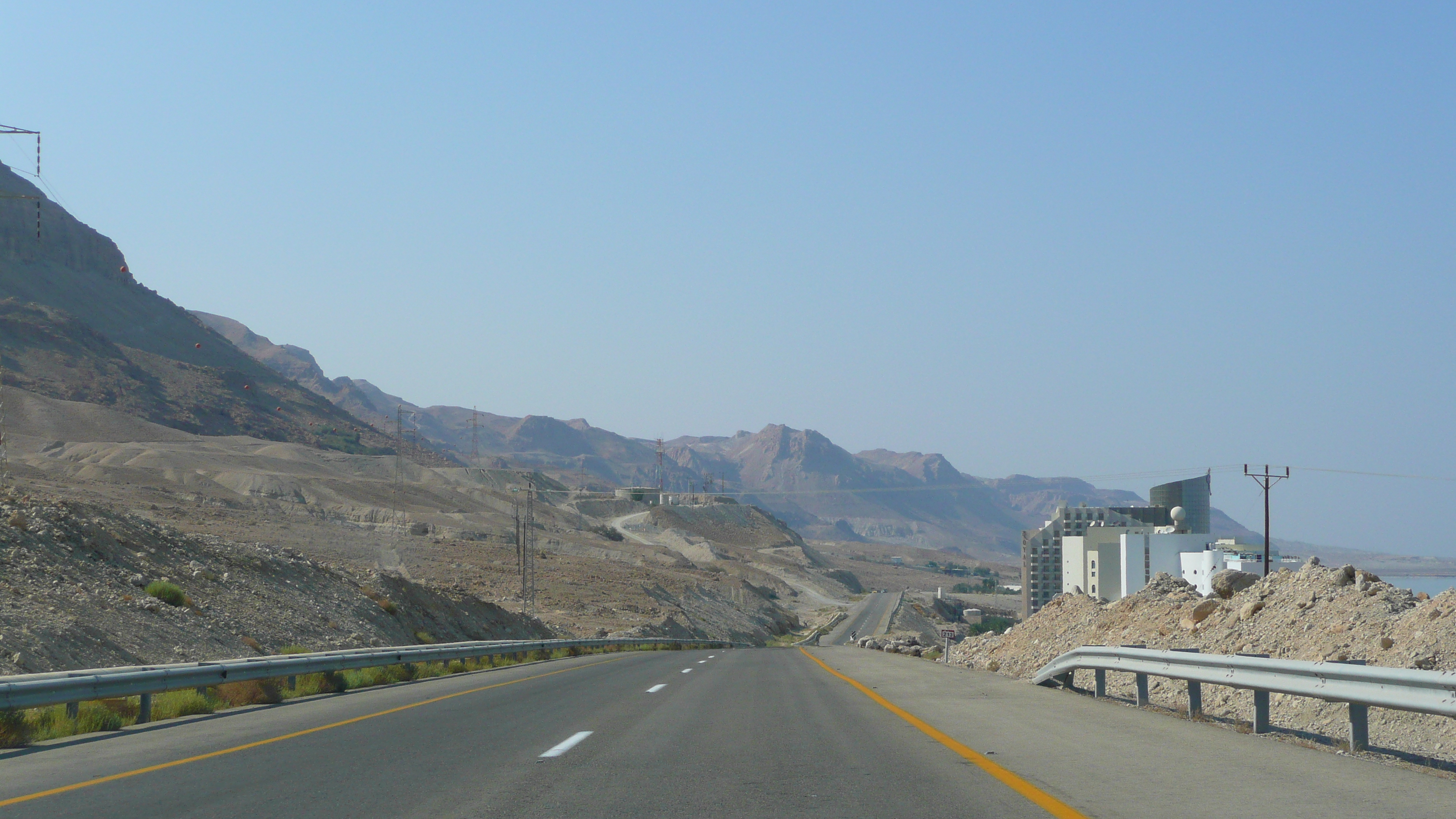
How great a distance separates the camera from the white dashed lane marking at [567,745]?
9.80 meters

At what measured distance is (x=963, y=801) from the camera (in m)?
7.21

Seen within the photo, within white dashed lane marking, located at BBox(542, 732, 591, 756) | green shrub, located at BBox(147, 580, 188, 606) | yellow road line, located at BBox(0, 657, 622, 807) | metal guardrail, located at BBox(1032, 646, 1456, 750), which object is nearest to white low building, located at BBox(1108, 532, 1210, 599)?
green shrub, located at BBox(147, 580, 188, 606)

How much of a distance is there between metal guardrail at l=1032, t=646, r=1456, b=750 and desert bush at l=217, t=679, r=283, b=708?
12.4m

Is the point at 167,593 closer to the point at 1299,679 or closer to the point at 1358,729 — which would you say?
the point at 1299,679

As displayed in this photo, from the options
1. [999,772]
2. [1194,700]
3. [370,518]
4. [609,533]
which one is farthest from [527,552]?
[999,772]

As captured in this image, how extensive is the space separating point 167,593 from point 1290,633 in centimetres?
2594

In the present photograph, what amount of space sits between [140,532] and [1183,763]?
104 ft

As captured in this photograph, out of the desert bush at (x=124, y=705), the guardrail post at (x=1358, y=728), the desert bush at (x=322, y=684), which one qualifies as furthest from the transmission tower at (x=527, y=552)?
the guardrail post at (x=1358, y=728)

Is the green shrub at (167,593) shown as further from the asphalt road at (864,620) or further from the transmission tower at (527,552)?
the asphalt road at (864,620)

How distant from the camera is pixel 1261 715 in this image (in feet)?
35.4

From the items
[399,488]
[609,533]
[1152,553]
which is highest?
[399,488]

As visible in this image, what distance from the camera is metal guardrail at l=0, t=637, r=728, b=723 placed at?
38.3 feet

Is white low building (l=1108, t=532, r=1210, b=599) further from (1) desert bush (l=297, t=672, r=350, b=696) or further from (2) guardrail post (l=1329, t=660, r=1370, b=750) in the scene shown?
(2) guardrail post (l=1329, t=660, r=1370, b=750)

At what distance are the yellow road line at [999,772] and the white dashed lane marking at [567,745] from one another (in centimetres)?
360
